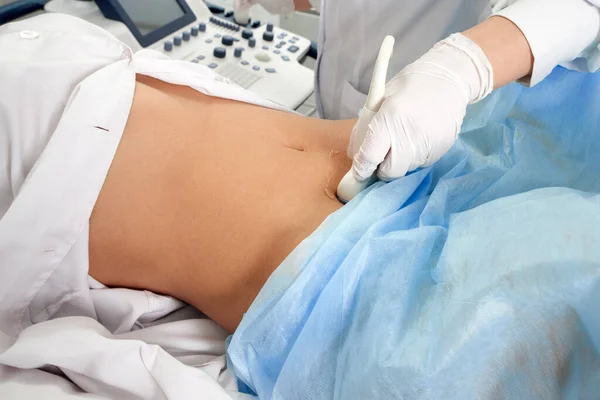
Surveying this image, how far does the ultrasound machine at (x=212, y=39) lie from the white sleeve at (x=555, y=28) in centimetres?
59

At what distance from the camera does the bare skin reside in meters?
0.68

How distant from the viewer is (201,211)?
693mm

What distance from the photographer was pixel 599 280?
1.53ft

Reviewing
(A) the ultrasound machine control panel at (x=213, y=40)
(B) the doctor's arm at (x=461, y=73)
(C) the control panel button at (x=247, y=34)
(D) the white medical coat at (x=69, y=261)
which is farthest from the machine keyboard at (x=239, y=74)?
(B) the doctor's arm at (x=461, y=73)

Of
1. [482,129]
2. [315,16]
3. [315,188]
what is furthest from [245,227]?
[315,16]

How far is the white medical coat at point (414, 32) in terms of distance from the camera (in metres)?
0.70

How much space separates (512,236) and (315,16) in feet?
4.75

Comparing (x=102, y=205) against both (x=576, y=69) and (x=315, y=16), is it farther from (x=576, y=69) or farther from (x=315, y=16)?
(x=315, y=16)

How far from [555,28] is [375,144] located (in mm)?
332

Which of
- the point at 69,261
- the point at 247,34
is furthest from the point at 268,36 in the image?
the point at 69,261

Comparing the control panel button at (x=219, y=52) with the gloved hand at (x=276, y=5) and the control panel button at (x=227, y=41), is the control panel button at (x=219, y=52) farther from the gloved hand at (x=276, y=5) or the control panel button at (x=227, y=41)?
the gloved hand at (x=276, y=5)

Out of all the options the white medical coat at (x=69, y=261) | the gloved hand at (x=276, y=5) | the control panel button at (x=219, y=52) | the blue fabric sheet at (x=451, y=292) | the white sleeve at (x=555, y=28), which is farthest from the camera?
the control panel button at (x=219, y=52)

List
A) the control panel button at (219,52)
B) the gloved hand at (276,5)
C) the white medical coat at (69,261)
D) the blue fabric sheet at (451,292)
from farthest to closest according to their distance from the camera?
1. the control panel button at (219,52)
2. the gloved hand at (276,5)
3. the white medical coat at (69,261)
4. the blue fabric sheet at (451,292)

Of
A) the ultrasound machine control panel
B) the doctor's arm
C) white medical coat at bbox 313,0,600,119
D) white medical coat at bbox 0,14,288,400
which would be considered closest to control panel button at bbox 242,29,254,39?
the ultrasound machine control panel
